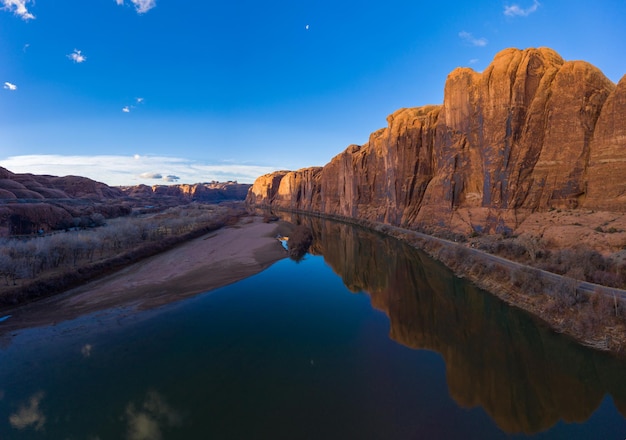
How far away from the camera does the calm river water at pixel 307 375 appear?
8023 mm

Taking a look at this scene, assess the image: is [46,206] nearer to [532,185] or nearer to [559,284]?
[559,284]

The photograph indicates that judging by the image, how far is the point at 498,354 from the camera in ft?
Result: 38.7

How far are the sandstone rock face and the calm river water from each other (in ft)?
47.9

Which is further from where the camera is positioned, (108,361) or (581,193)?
(581,193)

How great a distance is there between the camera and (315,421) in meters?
8.08

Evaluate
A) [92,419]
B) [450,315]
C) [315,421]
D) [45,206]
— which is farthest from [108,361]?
[45,206]

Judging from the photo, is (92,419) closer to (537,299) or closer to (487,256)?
(537,299)

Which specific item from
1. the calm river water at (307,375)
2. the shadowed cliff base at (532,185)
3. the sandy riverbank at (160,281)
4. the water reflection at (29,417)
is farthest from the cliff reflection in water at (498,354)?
the water reflection at (29,417)

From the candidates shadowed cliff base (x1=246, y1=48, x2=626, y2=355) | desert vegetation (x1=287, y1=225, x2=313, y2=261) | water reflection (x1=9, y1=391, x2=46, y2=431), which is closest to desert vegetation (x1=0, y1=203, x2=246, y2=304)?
water reflection (x1=9, y1=391, x2=46, y2=431)

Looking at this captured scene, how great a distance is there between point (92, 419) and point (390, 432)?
31.1ft

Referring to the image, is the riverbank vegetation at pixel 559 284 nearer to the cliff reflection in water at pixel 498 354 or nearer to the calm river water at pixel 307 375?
the cliff reflection in water at pixel 498 354

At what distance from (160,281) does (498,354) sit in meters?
23.4

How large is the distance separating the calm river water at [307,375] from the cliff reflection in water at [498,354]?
0.20 ft

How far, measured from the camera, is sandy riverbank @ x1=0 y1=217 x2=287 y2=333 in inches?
641
